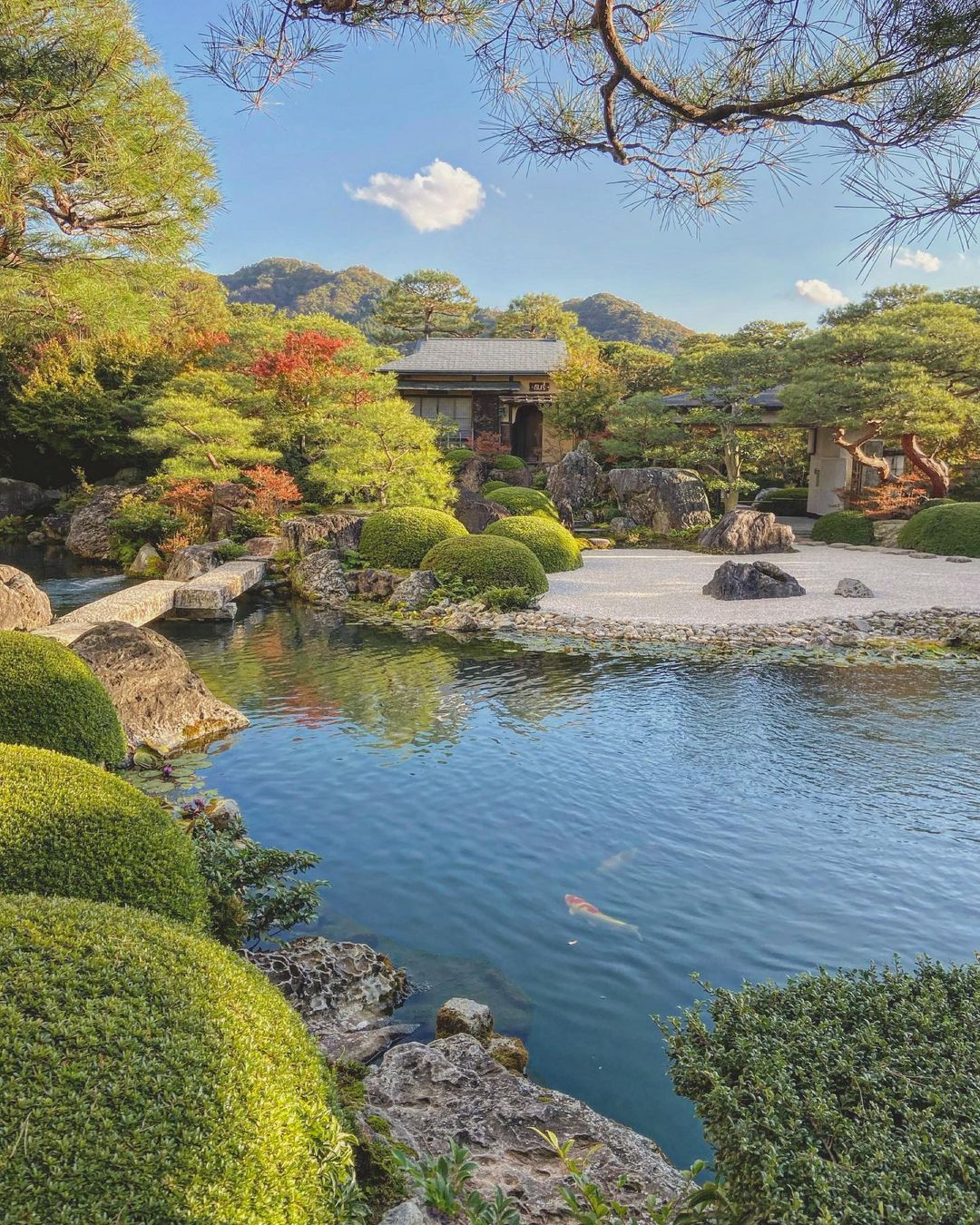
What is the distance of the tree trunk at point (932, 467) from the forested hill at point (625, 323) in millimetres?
39851

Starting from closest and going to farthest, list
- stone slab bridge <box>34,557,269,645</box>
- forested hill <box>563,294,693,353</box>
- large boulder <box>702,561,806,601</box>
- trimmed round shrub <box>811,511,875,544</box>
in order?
stone slab bridge <box>34,557,269,645</box> → large boulder <box>702,561,806,601</box> → trimmed round shrub <box>811,511,875,544</box> → forested hill <box>563,294,693,353</box>

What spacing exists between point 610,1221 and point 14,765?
2718 millimetres

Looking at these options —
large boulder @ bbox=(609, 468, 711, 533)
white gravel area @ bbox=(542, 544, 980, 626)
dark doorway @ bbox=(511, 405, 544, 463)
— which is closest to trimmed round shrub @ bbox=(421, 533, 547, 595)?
white gravel area @ bbox=(542, 544, 980, 626)

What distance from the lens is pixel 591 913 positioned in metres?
4.43

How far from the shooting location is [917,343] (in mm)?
18906

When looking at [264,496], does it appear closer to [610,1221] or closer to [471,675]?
[471,675]

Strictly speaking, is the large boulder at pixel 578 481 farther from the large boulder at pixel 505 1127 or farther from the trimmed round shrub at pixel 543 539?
the large boulder at pixel 505 1127

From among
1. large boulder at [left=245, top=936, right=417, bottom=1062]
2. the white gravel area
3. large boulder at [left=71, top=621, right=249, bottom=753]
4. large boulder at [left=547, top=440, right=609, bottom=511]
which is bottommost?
large boulder at [left=245, top=936, right=417, bottom=1062]

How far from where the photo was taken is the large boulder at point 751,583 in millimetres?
13008

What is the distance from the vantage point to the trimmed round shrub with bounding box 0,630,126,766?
5012 mm

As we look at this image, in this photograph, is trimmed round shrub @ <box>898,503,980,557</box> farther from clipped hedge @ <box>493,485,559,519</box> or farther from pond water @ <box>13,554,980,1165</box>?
pond water @ <box>13,554,980,1165</box>

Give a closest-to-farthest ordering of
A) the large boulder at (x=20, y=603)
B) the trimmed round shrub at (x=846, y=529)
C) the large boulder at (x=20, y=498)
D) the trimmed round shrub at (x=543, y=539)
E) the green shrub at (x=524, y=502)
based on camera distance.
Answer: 1. the large boulder at (x=20, y=603)
2. the trimmed round shrub at (x=543, y=539)
3. the green shrub at (x=524, y=502)
4. the trimmed round shrub at (x=846, y=529)
5. the large boulder at (x=20, y=498)

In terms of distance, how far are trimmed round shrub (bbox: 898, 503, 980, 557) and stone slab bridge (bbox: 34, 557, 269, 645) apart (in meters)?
14.8

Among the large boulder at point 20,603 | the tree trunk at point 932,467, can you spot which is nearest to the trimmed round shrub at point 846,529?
the tree trunk at point 932,467
